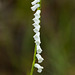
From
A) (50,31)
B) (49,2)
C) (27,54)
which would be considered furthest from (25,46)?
(49,2)

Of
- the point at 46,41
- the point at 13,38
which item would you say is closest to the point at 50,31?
the point at 46,41

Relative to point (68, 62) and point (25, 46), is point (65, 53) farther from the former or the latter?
point (25, 46)

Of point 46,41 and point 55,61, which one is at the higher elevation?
point 46,41

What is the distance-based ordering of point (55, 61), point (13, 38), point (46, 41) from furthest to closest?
point (13, 38) → point (46, 41) → point (55, 61)

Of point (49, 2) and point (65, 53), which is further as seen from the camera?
point (49, 2)

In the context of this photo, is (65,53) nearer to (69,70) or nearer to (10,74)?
(69,70)

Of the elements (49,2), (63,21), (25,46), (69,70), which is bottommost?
(69,70)

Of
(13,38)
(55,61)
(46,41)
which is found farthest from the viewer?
(13,38)
